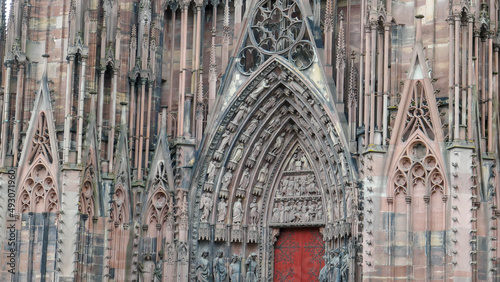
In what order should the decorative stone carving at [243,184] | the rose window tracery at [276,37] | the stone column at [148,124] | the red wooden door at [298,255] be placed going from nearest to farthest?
the rose window tracery at [276,37]
the red wooden door at [298,255]
the decorative stone carving at [243,184]
the stone column at [148,124]

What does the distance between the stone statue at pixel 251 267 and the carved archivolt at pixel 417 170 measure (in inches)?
184

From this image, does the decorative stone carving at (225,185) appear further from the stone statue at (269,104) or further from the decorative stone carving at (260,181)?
the stone statue at (269,104)

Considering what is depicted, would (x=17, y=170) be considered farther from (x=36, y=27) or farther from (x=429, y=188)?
(x=429, y=188)

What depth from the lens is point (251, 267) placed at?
2369 cm

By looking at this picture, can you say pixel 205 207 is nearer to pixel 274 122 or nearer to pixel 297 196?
pixel 297 196

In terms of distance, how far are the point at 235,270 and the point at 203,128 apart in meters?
3.25

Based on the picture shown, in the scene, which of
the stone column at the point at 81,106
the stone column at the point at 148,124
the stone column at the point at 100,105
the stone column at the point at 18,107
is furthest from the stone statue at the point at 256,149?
the stone column at the point at 18,107

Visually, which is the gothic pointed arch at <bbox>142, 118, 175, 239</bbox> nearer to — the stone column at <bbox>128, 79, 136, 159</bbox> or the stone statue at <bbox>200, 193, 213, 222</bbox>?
the stone statue at <bbox>200, 193, 213, 222</bbox>

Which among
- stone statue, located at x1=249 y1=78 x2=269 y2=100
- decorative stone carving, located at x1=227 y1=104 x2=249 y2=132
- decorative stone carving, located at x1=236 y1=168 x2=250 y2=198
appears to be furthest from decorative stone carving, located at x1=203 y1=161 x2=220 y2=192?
stone statue, located at x1=249 y1=78 x2=269 y2=100

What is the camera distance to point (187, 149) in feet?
78.2

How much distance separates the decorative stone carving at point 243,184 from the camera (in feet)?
78.5

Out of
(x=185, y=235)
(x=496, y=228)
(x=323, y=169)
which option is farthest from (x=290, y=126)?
(x=496, y=228)

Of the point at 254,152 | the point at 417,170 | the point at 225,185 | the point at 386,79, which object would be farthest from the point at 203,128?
the point at 417,170

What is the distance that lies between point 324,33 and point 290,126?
2.22 metres
